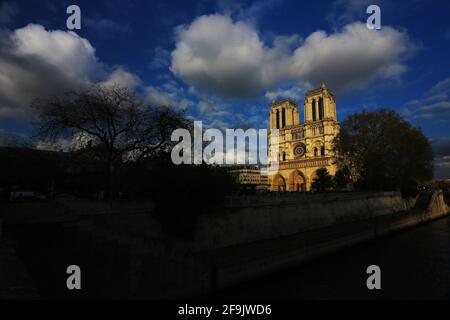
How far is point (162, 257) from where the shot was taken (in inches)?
480

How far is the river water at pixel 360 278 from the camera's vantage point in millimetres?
13680

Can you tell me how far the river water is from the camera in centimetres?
1368

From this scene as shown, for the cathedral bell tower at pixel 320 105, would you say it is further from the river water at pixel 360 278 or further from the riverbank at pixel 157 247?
the river water at pixel 360 278

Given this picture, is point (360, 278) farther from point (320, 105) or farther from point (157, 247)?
point (320, 105)

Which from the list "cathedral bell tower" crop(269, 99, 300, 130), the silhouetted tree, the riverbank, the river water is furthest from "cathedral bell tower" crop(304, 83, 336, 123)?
the river water

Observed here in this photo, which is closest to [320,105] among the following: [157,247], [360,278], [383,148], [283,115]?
[283,115]

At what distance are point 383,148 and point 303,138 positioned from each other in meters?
43.5

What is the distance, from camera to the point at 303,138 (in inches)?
3467

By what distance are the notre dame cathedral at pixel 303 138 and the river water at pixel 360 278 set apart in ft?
187

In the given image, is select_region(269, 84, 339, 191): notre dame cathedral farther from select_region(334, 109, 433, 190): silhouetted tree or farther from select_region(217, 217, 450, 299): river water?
select_region(217, 217, 450, 299): river water

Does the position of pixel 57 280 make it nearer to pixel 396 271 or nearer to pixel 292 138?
pixel 396 271

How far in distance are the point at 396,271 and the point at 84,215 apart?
58.0 ft

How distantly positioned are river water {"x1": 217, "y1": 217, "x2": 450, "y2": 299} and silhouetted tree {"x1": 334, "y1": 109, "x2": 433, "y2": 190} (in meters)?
24.0
